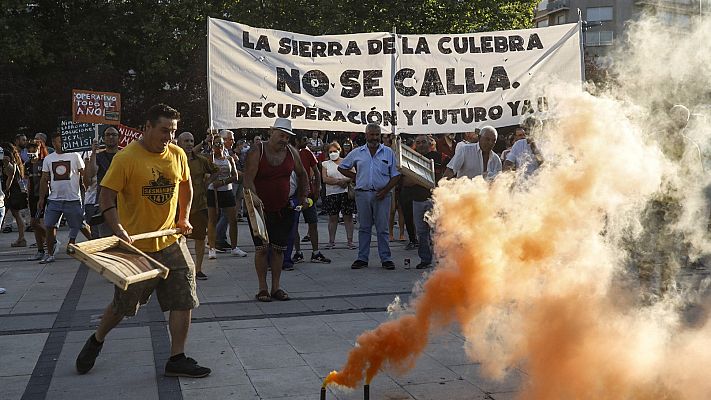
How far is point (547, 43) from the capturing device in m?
10.5

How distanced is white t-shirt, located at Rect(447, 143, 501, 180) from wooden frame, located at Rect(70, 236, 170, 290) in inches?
210

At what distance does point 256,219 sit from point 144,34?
2735 centimetres

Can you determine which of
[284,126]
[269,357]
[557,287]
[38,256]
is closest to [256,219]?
[284,126]

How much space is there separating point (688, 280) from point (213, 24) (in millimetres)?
6730

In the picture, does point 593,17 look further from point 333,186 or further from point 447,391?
point 447,391

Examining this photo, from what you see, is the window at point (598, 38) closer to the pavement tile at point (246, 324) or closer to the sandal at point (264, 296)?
A: the sandal at point (264, 296)

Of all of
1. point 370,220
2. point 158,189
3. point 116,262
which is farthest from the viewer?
point 370,220

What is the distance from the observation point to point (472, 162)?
9.58 metres

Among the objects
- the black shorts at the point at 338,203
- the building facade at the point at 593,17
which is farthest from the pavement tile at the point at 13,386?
the building facade at the point at 593,17

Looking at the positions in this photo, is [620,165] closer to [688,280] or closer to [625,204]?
[625,204]

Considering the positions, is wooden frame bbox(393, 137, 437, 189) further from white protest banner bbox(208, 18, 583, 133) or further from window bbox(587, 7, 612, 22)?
window bbox(587, 7, 612, 22)

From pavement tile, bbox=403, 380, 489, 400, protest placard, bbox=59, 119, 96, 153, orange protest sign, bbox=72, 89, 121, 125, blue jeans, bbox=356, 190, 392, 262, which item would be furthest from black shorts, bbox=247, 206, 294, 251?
orange protest sign, bbox=72, 89, 121, 125

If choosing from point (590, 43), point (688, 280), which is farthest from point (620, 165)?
point (590, 43)

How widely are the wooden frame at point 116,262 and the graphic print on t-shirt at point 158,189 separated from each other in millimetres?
478
